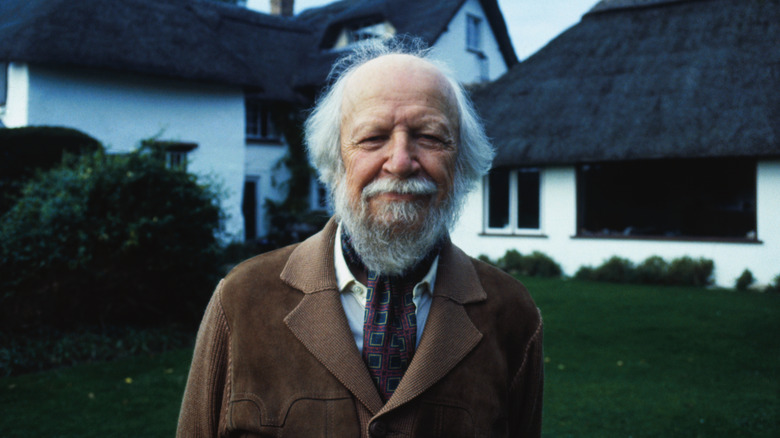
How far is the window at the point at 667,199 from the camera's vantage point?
49.2 feet

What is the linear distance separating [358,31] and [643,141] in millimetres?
11187

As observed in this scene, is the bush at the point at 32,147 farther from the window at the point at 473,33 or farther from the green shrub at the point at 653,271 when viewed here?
the window at the point at 473,33

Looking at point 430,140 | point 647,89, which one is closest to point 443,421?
point 430,140

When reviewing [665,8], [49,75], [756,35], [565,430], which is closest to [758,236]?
[756,35]

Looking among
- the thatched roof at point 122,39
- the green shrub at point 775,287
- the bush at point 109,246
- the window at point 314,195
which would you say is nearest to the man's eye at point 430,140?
the bush at point 109,246

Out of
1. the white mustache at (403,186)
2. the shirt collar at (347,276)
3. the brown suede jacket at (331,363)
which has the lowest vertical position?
the brown suede jacket at (331,363)

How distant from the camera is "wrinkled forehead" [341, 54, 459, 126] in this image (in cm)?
188

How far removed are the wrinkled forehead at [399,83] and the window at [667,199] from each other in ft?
43.4

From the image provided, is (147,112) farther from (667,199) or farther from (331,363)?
(331,363)

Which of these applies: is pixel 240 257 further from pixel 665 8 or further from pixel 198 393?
pixel 198 393

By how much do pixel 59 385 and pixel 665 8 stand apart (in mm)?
16097

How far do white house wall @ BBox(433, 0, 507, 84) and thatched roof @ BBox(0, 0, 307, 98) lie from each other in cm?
568

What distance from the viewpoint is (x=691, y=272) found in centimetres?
1267

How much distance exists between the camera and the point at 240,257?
15.9 m
